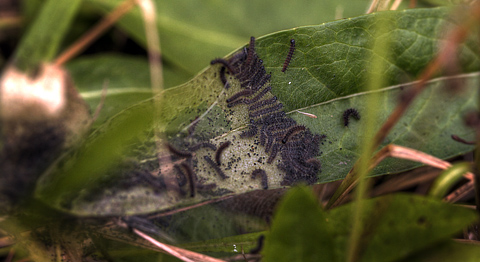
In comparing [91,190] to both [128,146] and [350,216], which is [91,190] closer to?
[128,146]

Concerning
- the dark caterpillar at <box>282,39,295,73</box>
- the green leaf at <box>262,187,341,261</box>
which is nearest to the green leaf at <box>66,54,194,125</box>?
the dark caterpillar at <box>282,39,295,73</box>

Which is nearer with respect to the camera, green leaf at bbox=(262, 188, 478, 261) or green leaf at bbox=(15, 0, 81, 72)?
green leaf at bbox=(262, 188, 478, 261)

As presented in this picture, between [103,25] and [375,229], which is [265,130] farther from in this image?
[103,25]

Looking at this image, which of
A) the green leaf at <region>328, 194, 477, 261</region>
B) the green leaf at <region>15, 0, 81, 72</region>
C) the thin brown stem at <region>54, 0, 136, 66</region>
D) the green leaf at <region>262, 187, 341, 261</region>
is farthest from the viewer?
the thin brown stem at <region>54, 0, 136, 66</region>

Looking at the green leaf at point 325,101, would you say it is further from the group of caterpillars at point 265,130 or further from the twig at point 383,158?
the twig at point 383,158

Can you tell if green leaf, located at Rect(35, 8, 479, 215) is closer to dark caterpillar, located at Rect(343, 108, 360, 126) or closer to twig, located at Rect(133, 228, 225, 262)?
dark caterpillar, located at Rect(343, 108, 360, 126)

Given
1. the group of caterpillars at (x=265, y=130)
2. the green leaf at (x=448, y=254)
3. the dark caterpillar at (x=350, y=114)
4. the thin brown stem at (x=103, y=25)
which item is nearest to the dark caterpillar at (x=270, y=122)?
the group of caterpillars at (x=265, y=130)

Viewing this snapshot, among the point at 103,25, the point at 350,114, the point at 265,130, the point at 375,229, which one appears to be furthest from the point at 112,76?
the point at 375,229
